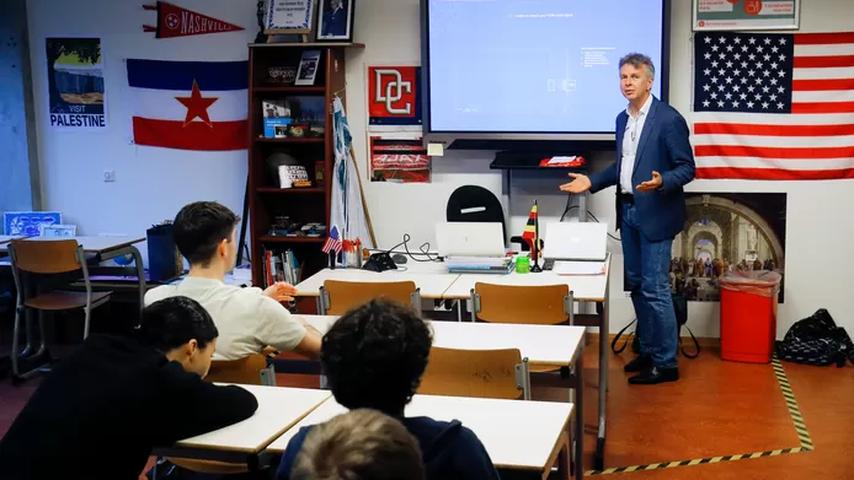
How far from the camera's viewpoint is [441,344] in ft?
11.3

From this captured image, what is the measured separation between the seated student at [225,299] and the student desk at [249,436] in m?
0.32

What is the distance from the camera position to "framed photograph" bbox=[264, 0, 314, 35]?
20.4ft

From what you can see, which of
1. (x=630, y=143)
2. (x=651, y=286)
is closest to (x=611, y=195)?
(x=630, y=143)

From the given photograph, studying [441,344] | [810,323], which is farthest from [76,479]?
[810,323]

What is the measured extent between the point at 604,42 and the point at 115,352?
4317 millimetres

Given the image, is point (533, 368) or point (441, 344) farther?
point (533, 368)

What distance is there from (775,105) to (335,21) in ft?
9.33

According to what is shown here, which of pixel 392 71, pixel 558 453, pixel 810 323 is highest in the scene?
pixel 392 71

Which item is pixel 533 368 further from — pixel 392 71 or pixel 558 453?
pixel 392 71

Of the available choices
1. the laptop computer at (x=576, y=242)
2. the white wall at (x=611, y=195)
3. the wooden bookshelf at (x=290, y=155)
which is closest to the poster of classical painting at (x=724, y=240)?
the white wall at (x=611, y=195)

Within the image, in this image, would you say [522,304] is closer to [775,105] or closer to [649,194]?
[649,194]

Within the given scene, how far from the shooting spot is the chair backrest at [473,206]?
6.09 meters

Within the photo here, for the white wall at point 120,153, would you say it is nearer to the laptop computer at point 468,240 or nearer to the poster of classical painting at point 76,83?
the poster of classical painting at point 76,83

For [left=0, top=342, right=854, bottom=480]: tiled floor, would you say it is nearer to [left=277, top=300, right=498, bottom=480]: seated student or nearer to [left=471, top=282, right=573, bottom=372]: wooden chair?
[left=471, top=282, right=573, bottom=372]: wooden chair
